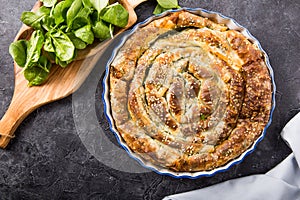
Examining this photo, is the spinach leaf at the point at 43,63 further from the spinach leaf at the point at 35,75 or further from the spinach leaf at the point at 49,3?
the spinach leaf at the point at 49,3

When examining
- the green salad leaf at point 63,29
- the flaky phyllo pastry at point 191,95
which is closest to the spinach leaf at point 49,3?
the green salad leaf at point 63,29

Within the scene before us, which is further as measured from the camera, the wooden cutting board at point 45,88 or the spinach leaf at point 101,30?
the wooden cutting board at point 45,88

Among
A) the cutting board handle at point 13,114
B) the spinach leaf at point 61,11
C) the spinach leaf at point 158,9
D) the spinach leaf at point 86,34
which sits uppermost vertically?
the spinach leaf at point 61,11

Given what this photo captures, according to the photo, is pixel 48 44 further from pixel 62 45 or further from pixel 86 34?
pixel 86 34

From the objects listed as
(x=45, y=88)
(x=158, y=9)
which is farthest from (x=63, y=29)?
(x=158, y=9)

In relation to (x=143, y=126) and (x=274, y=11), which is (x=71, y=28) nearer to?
(x=143, y=126)

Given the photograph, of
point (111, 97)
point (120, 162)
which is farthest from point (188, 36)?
point (120, 162)

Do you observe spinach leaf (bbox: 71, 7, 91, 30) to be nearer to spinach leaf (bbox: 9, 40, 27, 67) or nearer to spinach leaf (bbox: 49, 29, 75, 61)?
spinach leaf (bbox: 49, 29, 75, 61)
